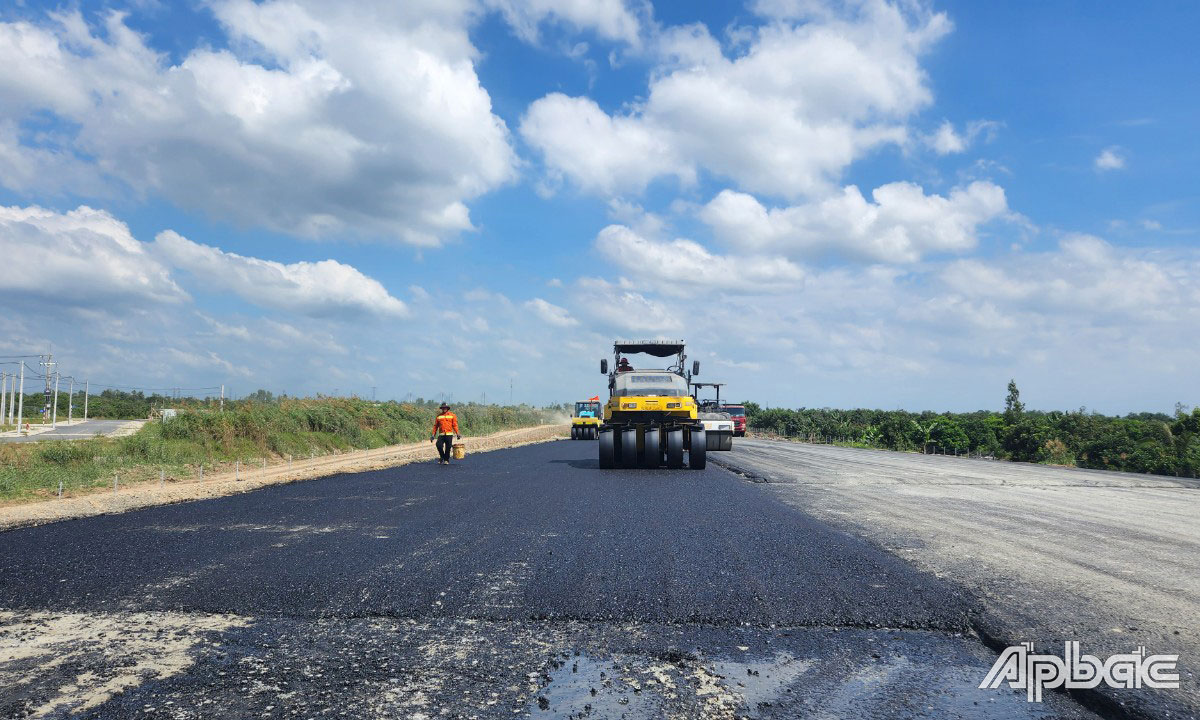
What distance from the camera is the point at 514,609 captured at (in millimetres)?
5191

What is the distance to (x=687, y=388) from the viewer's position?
722 inches

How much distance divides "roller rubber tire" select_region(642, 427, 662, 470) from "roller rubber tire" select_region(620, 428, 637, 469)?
0.45 m

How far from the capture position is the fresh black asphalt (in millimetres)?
3701

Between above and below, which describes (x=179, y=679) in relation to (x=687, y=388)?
below

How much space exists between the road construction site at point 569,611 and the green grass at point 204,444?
8589 mm

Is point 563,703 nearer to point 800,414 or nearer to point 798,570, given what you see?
point 798,570

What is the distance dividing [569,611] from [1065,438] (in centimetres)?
3227

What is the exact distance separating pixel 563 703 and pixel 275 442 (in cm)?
2497

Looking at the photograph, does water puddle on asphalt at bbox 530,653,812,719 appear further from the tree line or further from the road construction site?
the tree line

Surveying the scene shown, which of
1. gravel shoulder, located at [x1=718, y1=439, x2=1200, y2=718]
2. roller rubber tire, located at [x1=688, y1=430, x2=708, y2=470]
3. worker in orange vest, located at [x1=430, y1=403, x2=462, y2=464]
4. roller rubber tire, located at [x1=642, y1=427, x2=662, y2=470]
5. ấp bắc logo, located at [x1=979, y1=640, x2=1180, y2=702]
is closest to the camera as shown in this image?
ấp bắc logo, located at [x1=979, y1=640, x2=1180, y2=702]

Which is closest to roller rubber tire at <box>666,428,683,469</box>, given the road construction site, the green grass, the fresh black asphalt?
the road construction site

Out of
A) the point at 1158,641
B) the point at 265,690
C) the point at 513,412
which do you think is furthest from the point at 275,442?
→ the point at 513,412

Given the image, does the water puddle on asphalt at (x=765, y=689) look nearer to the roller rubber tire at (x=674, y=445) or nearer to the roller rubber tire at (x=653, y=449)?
the roller rubber tire at (x=674, y=445)

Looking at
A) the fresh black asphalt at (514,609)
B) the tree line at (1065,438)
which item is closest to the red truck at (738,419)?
the tree line at (1065,438)
